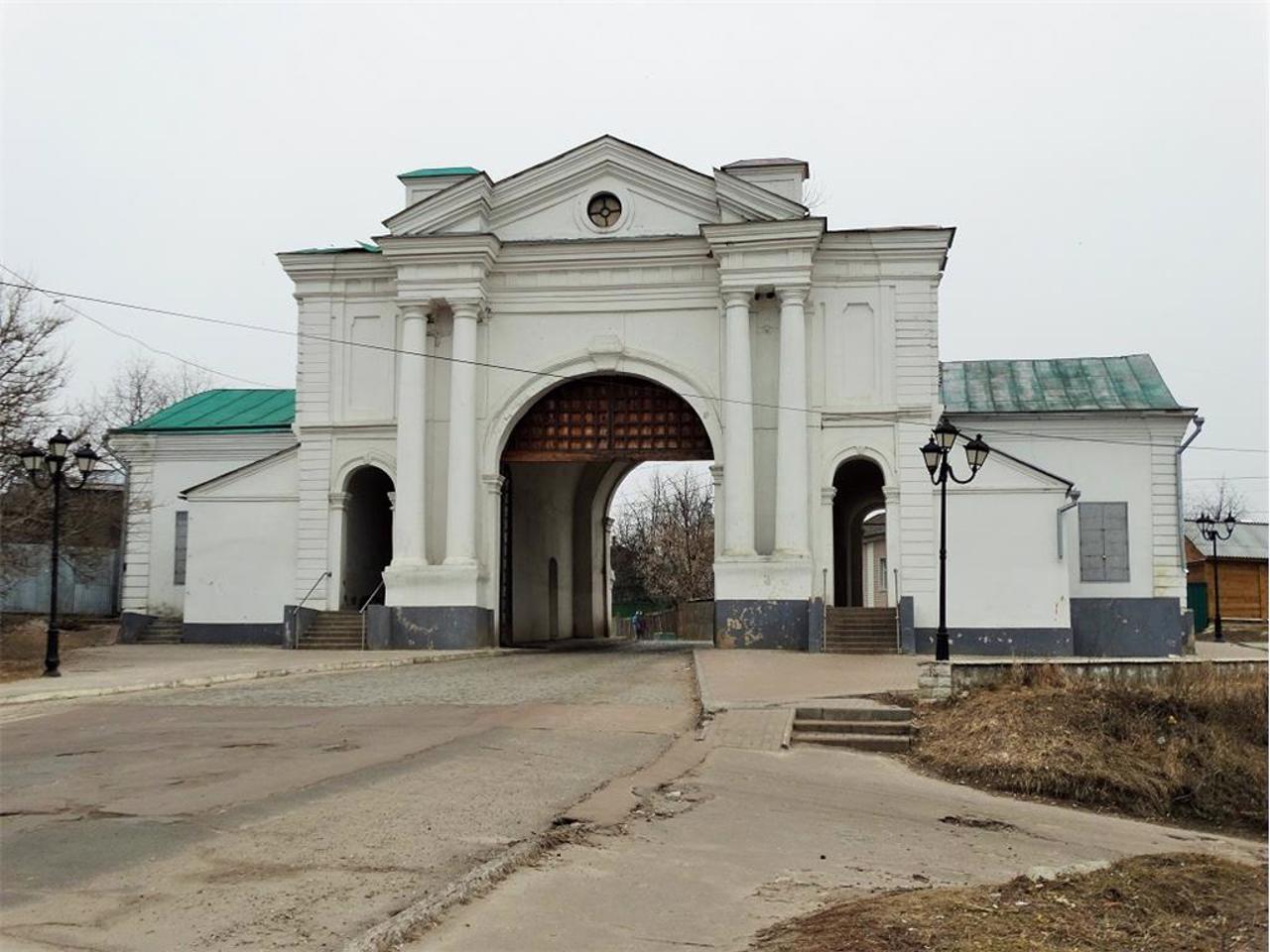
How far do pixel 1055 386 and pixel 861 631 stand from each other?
10227 mm

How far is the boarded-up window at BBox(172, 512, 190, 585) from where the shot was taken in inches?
1245

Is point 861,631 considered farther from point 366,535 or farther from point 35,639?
point 35,639

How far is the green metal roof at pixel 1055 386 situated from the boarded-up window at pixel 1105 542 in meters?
2.65

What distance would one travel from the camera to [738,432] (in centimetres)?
2728

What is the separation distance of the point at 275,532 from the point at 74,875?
23632mm

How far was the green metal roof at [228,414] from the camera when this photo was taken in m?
32.9

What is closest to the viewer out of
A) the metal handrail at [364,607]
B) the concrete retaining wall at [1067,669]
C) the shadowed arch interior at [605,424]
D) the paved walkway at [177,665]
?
the concrete retaining wall at [1067,669]

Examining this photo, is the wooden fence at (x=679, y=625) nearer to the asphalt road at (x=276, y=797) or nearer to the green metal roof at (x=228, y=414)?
the green metal roof at (x=228, y=414)

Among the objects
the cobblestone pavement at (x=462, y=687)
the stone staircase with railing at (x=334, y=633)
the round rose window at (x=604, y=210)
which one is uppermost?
the round rose window at (x=604, y=210)

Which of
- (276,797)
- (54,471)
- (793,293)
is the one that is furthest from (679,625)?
(276,797)

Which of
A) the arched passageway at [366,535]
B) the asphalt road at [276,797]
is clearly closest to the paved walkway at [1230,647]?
the asphalt road at [276,797]

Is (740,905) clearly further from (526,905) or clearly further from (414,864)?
(414,864)

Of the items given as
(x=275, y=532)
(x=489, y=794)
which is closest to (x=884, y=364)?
(x=275, y=532)

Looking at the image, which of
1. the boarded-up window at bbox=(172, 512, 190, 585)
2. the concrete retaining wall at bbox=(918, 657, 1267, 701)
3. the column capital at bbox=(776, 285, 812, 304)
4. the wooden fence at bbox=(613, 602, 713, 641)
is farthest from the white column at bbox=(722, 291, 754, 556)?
the wooden fence at bbox=(613, 602, 713, 641)
